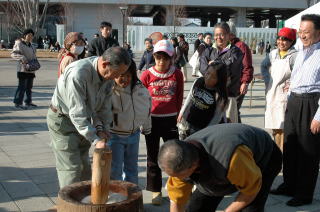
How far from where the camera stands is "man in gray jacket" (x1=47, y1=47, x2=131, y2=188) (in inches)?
128

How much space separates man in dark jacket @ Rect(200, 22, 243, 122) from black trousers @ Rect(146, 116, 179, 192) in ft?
3.66

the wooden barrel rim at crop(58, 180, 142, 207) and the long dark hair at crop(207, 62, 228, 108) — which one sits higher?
the long dark hair at crop(207, 62, 228, 108)

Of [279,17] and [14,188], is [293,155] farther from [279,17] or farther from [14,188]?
[279,17]

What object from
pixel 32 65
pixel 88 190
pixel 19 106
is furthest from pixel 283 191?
pixel 19 106

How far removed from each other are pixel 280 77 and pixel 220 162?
293cm

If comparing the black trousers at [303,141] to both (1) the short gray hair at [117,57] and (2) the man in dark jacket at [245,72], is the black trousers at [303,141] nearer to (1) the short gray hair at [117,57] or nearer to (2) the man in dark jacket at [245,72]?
(2) the man in dark jacket at [245,72]

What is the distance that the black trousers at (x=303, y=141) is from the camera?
429 cm

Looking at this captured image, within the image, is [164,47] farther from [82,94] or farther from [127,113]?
[82,94]

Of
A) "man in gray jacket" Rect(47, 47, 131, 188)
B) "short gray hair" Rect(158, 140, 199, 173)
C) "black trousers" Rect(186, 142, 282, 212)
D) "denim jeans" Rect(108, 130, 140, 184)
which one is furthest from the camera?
"denim jeans" Rect(108, 130, 140, 184)

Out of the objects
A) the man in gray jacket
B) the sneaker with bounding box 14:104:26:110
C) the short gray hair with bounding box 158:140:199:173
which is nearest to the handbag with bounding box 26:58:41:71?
the sneaker with bounding box 14:104:26:110

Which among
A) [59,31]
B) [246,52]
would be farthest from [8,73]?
[59,31]

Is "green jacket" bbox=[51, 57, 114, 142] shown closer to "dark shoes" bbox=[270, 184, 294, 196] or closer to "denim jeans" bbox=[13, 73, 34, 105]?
"dark shoes" bbox=[270, 184, 294, 196]

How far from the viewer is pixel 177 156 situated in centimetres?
243

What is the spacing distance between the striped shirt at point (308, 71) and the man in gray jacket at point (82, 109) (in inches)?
75.4
